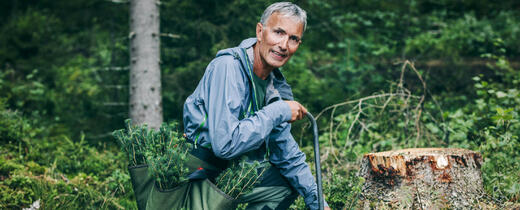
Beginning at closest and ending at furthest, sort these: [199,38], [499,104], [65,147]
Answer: [499,104]
[65,147]
[199,38]

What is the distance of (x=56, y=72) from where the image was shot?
8.50m

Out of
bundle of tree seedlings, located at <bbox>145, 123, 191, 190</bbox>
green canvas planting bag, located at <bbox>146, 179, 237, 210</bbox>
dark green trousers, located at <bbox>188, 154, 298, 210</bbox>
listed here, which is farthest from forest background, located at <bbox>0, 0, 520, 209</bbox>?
bundle of tree seedlings, located at <bbox>145, 123, 191, 190</bbox>

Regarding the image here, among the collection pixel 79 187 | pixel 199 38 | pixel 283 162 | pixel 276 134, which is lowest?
pixel 79 187

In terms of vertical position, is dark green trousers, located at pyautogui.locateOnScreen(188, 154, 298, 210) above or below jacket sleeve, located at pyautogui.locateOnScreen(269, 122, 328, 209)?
below

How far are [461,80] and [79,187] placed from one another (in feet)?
18.7

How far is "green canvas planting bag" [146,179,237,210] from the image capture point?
7.29 ft

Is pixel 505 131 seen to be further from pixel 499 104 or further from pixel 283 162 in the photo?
pixel 283 162

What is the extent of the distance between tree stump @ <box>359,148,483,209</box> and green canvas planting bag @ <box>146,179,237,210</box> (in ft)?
4.39

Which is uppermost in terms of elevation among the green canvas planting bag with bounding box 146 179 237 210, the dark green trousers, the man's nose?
the man's nose

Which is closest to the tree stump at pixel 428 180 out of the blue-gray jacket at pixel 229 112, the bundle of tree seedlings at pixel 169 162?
the blue-gray jacket at pixel 229 112

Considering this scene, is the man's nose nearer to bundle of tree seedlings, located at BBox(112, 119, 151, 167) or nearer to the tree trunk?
bundle of tree seedlings, located at BBox(112, 119, 151, 167)

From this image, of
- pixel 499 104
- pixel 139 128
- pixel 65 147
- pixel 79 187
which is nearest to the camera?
pixel 139 128

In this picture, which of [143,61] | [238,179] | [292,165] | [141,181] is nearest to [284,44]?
[292,165]

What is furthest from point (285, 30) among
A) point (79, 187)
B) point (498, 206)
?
point (79, 187)
